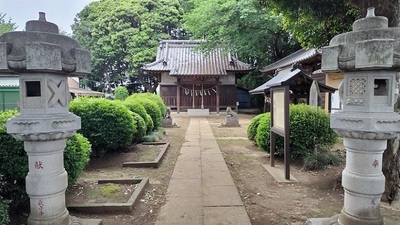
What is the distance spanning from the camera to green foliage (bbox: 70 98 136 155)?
6246 millimetres

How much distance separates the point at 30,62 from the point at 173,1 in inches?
1218

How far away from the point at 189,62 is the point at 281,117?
18825mm

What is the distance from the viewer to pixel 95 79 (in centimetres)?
3519

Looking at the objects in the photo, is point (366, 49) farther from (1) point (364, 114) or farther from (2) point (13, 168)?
(2) point (13, 168)

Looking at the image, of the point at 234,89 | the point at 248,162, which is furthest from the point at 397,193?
the point at 234,89

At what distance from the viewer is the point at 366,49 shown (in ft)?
7.55

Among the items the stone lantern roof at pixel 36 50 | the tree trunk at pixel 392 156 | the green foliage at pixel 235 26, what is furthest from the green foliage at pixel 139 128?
the green foliage at pixel 235 26

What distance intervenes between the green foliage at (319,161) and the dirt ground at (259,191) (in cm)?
14

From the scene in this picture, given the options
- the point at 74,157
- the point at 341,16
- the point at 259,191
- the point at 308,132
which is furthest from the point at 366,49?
the point at 308,132

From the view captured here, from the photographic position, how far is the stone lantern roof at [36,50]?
92.5 inches

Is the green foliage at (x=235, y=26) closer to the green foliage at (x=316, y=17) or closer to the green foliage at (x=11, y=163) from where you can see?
the green foliage at (x=316, y=17)

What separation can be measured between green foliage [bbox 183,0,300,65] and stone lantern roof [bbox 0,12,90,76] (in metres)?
14.4

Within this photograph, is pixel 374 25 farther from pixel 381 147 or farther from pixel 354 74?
pixel 381 147

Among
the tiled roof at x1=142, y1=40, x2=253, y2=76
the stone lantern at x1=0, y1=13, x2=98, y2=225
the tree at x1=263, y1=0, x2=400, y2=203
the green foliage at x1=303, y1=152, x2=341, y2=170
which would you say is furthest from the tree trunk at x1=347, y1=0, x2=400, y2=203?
the tiled roof at x1=142, y1=40, x2=253, y2=76
